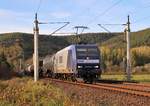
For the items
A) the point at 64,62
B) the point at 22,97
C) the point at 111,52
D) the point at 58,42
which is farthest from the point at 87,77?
the point at 58,42

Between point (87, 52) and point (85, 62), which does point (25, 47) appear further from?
point (85, 62)

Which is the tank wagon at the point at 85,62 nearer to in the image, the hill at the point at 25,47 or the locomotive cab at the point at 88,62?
the locomotive cab at the point at 88,62

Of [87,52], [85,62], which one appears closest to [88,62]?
[85,62]

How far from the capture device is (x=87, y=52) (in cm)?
3762

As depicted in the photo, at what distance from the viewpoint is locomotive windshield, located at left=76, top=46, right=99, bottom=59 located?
3719 cm

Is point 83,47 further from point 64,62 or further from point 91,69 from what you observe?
point 64,62

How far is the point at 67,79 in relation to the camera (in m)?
45.8

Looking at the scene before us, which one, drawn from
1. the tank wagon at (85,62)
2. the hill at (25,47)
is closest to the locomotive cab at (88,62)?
the tank wagon at (85,62)

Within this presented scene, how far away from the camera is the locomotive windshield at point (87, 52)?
3719 cm

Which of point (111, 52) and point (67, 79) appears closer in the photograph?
point (67, 79)

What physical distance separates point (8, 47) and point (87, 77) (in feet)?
459

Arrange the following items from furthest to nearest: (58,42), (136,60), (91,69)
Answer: (58,42) < (136,60) < (91,69)

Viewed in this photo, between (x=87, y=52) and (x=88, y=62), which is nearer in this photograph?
(x=88, y=62)

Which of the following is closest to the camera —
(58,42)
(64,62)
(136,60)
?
(64,62)
